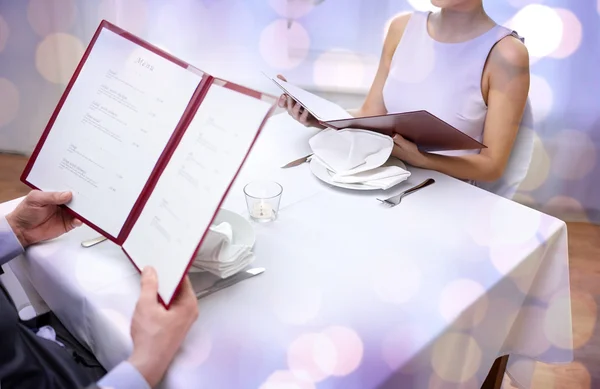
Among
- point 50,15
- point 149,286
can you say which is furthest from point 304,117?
point 50,15

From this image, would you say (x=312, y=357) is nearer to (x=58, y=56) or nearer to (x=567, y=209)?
(x=567, y=209)

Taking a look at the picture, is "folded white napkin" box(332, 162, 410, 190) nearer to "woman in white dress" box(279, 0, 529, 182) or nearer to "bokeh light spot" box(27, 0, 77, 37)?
"woman in white dress" box(279, 0, 529, 182)

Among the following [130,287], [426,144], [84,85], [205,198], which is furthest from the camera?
[426,144]

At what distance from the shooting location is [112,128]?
849 millimetres

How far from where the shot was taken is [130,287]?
79 cm

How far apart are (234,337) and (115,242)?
252 mm

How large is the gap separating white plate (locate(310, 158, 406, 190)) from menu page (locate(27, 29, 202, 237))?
388 mm

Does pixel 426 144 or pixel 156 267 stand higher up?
pixel 426 144

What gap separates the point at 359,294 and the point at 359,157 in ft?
1.29

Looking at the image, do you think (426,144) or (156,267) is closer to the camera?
(156,267)

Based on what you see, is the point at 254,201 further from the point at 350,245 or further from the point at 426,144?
the point at 426,144

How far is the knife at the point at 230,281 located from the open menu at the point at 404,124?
1.36ft

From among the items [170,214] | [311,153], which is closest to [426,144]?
[311,153]

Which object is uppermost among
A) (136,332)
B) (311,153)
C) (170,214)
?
(311,153)
